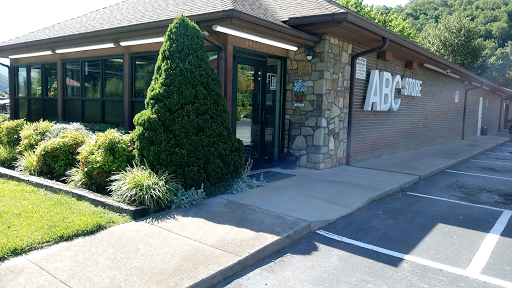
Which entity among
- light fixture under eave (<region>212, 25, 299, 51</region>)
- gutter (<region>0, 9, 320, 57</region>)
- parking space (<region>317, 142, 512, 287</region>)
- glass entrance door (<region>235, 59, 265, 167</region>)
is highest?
gutter (<region>0, 9, 320, 57</region>)

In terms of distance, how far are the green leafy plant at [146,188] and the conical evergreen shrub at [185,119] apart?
0.22 meters

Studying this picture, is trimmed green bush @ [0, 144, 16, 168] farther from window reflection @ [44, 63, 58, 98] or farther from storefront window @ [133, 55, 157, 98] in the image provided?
window reflection @ [44, 63, 58, 98]

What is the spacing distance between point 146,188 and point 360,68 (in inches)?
264

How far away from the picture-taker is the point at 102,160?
616 cm

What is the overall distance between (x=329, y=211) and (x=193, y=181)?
2124 millimetres

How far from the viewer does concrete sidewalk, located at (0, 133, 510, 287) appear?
139 inches

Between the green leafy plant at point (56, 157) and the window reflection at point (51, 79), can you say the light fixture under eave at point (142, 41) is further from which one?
the window reflection at point (51, 79)

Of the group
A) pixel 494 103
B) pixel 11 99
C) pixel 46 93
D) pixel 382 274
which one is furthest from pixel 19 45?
pixel 494 103

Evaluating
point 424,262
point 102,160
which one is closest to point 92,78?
point 102,160

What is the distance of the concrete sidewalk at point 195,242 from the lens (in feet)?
11.6

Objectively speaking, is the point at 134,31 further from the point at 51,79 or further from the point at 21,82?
the point at 21,82

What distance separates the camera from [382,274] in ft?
12.9

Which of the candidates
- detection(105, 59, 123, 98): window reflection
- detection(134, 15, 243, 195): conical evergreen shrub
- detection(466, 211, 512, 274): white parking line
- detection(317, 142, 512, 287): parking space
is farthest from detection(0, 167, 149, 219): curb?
detection(466, 211, 512, 274): white parking line

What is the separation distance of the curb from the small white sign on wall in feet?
22.0
